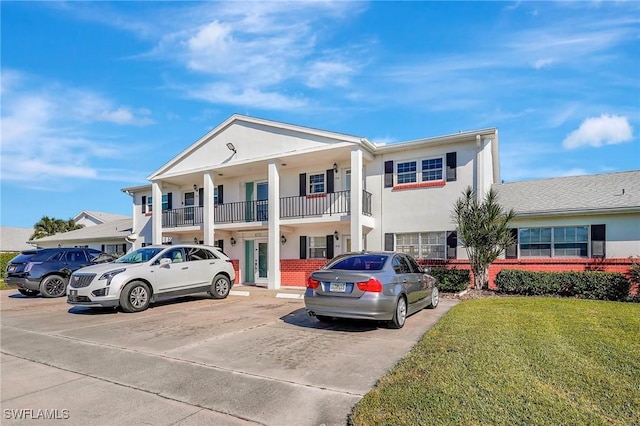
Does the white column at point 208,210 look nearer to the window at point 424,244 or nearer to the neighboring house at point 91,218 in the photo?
the window at point 424,244

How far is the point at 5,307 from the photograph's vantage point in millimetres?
11930

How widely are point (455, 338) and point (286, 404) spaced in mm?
3348

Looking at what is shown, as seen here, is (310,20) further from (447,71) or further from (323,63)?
(447,71)

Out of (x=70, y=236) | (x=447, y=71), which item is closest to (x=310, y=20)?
(x=447, y=71)

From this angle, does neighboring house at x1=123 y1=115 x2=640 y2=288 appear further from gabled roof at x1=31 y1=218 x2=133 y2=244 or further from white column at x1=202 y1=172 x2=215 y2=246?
gabled roof at x1=31 y1=218 x2=133 y2=244

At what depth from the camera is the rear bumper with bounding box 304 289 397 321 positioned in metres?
7.19

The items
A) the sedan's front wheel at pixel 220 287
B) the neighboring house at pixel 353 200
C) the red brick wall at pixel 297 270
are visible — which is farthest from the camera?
the red brick wall at pixel 297 270

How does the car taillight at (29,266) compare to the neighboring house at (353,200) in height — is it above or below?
below

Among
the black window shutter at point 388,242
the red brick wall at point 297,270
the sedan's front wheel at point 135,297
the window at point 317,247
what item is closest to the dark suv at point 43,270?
the sedan's front wheel at point 135,297

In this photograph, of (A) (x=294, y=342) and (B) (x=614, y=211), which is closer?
(A) (x=294, y=342)

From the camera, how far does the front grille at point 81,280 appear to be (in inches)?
384

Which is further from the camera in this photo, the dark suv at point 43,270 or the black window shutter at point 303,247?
the black window shutter at point 303,247

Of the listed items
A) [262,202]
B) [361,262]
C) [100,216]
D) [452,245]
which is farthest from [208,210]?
[100,216]

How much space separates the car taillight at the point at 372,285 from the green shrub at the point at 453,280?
686 centimetres
